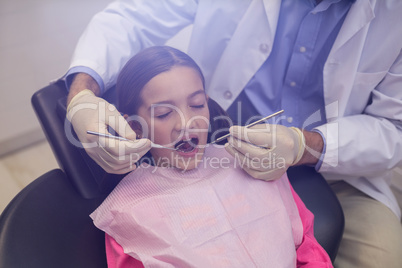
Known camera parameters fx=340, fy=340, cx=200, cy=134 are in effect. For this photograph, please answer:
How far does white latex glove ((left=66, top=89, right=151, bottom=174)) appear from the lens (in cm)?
82

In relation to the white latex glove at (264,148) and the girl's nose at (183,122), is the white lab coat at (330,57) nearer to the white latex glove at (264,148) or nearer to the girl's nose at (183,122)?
the white latex glove at (264,148)

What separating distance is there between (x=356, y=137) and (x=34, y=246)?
0.91m

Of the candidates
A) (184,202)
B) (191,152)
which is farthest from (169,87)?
(184,202)

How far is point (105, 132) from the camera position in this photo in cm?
85

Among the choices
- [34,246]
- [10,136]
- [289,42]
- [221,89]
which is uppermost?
[289,42]

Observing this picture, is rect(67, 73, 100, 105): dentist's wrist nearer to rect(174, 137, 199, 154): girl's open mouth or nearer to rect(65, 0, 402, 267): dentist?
rect(65, 0, 402, 267): dentist

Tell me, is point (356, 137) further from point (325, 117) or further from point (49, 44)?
point (49, 44)

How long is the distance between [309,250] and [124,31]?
90cm

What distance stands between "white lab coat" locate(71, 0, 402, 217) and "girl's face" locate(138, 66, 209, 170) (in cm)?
27

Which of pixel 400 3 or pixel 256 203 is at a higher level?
pixel 400 3

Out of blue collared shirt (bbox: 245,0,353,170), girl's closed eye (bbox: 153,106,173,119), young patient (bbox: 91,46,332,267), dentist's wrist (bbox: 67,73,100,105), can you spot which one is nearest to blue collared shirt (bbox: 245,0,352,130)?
blue collared shirt (bbox: 245,0,353,170)

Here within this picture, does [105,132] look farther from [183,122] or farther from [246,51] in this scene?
[246,51]

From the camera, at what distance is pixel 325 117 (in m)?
1.14

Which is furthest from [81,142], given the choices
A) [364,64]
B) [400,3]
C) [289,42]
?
[400,3]
